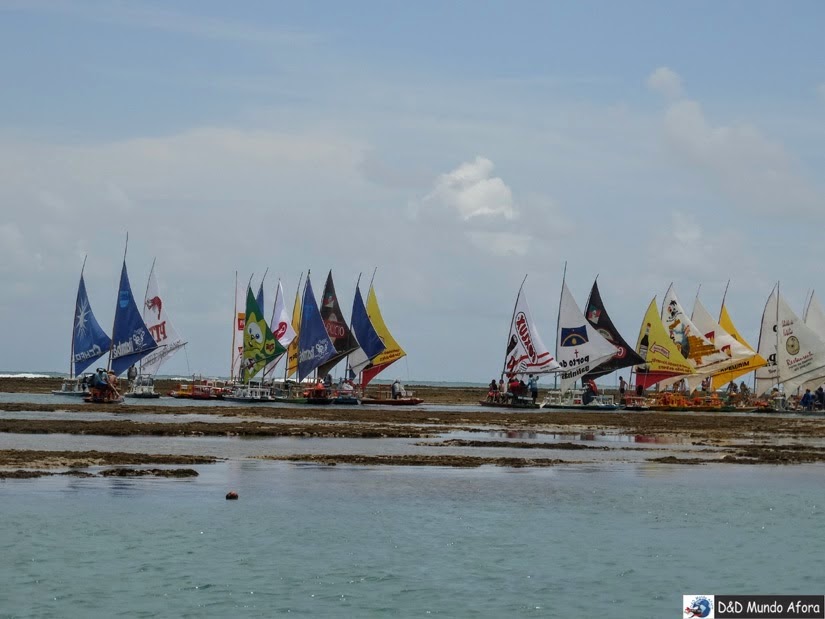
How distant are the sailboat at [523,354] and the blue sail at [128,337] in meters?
25.2

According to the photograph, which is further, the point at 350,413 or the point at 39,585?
the point at 350,413

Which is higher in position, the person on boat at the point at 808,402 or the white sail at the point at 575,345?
the white sail at the point at 575,345

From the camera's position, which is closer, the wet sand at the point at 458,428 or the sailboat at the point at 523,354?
the wet sand at the point at 458,428

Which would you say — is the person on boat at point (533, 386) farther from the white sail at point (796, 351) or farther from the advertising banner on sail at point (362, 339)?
the white sail at point (796, 351)

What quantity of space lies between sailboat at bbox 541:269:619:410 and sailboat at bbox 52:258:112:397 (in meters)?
32.3

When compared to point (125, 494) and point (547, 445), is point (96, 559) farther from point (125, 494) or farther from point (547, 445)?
point (547, 445)

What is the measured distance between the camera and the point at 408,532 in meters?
28.3

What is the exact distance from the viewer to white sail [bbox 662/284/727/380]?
104 m

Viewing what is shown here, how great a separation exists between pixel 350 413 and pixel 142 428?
23104mm

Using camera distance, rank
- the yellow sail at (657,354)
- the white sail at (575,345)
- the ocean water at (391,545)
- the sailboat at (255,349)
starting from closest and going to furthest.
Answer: the ocean water at (391,545), the sailboat at (255,349), the white sail at (575,345), the yellow sail at (657,354)

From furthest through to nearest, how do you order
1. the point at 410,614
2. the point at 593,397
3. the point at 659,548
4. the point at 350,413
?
the point at 593,397, the point at 350,413, the point at 659,548, the point at 410,614

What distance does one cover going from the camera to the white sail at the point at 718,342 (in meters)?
103

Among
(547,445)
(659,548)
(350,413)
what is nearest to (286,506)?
(659,548)

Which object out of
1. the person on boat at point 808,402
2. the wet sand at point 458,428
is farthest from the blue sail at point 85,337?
the person on boat at point 808,402
